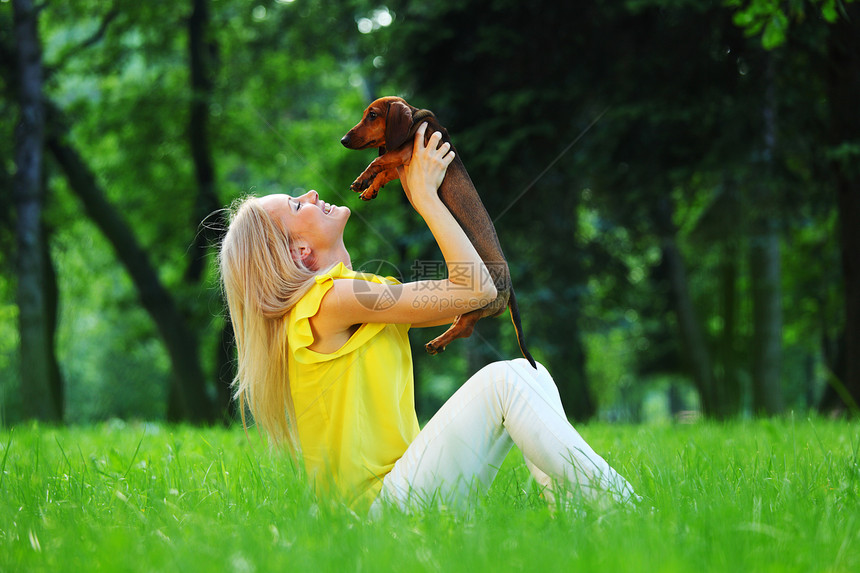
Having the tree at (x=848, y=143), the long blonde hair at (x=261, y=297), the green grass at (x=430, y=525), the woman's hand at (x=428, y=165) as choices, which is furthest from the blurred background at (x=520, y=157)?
the green grass at (x=430, y=525)

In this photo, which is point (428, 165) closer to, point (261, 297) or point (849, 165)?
point (261, 297)

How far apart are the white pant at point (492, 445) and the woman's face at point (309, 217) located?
82cm

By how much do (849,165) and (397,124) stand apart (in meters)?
5.70

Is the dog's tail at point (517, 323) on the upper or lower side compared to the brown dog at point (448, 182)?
lower

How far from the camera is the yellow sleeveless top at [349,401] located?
270 cm

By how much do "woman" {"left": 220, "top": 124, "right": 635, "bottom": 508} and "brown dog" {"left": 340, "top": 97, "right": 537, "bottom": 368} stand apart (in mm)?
52

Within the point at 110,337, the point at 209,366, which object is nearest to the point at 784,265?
the point at 209,366

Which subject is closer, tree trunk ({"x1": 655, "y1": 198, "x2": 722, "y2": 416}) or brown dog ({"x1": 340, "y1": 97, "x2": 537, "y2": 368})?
brown dog ({"x1": 340, "y1": 97, "x2": 537, "y2": 368})

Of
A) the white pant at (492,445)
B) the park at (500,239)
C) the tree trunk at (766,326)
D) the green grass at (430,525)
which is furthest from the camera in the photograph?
the tree trunk at (766,326)

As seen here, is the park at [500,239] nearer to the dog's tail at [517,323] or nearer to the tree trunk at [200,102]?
the tree trunk at [200,102]

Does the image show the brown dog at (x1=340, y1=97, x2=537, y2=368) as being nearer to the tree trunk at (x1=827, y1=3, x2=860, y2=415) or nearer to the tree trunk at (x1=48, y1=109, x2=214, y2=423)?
the tree trunk at (x1=827, y1=3, x2=860, y2=415)

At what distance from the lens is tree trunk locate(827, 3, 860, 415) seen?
6801 mm

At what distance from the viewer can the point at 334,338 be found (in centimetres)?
275

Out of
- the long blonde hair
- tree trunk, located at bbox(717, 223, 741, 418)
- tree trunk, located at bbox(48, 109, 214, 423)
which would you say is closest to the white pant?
the long blonde hair
